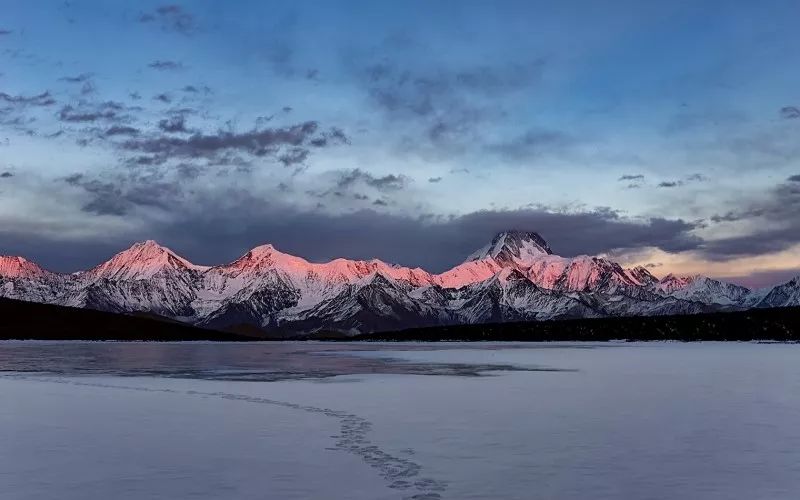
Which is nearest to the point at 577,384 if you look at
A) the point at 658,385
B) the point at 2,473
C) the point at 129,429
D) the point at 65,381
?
the point at 658,385

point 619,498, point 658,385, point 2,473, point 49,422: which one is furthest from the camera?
point 658,385

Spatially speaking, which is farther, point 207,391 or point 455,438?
point 207,391

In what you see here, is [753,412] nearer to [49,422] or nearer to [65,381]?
[49,422]

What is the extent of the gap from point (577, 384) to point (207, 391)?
2115 centimetres

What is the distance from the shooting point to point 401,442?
83.5 ft

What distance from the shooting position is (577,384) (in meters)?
49.7

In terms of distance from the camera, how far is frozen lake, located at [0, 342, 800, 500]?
18.9 meters

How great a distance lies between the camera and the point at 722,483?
1922 cm

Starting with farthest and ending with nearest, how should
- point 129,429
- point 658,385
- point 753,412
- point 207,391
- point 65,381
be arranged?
point 65,381 → point 658,385 → point 207,391 → point 753,412 → point 129,429

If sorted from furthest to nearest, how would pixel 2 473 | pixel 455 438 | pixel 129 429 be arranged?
pixel 129 429 < pixel 455 438 < pixel 2 473

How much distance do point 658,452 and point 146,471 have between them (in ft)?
45.2

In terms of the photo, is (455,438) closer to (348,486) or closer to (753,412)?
(348,486)

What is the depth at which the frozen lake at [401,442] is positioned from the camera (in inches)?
744

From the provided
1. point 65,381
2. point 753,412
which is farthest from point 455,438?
point 65,381
